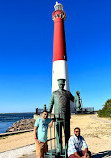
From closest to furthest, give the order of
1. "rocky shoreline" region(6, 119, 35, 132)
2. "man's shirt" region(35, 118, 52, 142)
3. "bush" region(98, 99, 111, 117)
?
"man's shirt" region(35, 118, 52, 142) < "rocky shoreline" region(6, 119, 35, 132) < "bush" region(98, 99, 111, 117)

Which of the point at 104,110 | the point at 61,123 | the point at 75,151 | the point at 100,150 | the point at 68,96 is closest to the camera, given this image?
the point at 75,151

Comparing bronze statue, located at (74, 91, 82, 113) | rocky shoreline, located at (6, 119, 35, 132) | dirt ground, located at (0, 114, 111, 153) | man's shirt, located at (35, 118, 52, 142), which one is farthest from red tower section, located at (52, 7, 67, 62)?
man's shirt, located at (35, 118, 52, 142)

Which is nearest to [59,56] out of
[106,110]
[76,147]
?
[106,110]

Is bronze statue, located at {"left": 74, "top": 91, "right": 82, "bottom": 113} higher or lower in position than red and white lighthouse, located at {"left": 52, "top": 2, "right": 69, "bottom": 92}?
lower

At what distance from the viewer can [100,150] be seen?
654 cm

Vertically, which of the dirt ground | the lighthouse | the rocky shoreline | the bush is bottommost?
the rocky shoreline

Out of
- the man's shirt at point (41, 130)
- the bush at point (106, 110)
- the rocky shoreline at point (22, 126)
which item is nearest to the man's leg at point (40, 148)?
the man's shirt at point (41, 130)

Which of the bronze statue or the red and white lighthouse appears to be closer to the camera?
the bronze statue

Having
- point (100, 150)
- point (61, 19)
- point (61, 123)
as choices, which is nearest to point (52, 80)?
point (61, 19)

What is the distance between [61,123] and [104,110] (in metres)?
21.0

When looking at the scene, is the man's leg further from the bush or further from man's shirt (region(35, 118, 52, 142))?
the bush

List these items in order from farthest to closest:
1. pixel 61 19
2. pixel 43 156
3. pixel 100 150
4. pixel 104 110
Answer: pixel 104 110, pixel 61 19, pixel 100 150, pixel 43 156

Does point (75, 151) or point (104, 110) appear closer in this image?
point (75, 151)

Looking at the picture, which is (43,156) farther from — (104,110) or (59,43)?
(104,110)
